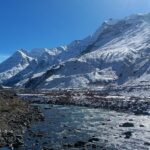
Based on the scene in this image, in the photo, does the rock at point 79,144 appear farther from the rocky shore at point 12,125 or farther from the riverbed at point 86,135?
the rocky shore at point 12,125

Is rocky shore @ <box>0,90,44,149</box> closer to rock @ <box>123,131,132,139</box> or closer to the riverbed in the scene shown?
the riverbed

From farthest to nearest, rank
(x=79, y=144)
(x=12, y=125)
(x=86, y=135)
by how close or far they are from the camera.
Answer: (x=12, y=125)
(x=86, y=135)
(x=79, y=144)

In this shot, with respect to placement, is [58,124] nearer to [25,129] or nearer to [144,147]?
[25,129]

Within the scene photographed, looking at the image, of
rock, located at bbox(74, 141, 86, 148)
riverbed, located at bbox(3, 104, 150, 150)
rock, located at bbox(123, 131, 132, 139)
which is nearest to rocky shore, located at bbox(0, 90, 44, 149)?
riverbed, located at bbox(3, 104, 150, 150)

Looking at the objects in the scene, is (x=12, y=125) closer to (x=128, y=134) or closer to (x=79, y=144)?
(x=79, y=144)

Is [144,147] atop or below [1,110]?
below

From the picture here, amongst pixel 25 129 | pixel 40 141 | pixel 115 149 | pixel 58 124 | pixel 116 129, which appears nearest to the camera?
pixel 115 149

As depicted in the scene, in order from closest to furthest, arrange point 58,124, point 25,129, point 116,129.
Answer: point 25,129 < point 116,129 < point 58,124

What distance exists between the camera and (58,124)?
96.9 meters

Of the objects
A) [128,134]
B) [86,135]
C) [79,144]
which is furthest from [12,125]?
[128,134]

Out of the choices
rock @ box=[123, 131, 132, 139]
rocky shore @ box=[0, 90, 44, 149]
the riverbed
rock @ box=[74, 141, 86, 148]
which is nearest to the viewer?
rocky shore @ box=[0, 90, 44, 149]

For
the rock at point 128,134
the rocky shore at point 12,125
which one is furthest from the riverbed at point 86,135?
the rocky shore at point 12,125

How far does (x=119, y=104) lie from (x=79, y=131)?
2941 inches

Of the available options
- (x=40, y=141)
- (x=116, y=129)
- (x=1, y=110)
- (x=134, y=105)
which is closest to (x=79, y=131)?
(x=116, y=129)
